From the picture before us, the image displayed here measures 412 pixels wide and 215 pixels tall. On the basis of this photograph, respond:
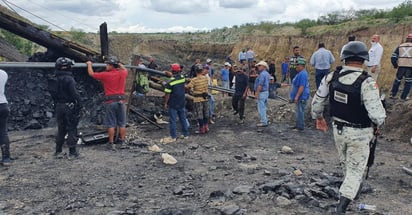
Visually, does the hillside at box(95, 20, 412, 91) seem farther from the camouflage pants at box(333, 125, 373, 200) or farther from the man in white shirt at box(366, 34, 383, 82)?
the camouflage pants at box(333, 125, 373, 200)

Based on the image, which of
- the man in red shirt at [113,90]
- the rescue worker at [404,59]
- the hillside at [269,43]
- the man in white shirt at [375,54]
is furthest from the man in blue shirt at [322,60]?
the man in red shirt at [113,90]

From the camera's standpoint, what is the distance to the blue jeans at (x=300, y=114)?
407 inches

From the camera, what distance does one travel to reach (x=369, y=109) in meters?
4.23

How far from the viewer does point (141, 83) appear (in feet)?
38.6

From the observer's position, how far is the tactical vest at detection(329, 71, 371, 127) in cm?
431

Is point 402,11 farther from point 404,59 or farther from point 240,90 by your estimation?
point 240,90

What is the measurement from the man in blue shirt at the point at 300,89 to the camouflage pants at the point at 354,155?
558 cm

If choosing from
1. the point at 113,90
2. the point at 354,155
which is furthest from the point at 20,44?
the point at 354,155

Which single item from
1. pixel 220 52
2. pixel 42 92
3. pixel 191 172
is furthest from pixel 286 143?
pixel 220 52

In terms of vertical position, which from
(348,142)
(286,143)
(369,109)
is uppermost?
(369,109)

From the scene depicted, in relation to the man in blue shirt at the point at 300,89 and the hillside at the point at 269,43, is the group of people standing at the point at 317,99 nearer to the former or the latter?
the man in blue shirt at the point at 300,89

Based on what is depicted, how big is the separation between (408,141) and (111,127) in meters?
6.59

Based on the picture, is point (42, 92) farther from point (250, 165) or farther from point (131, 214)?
point (131, 214)

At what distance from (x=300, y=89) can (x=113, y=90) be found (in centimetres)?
451
